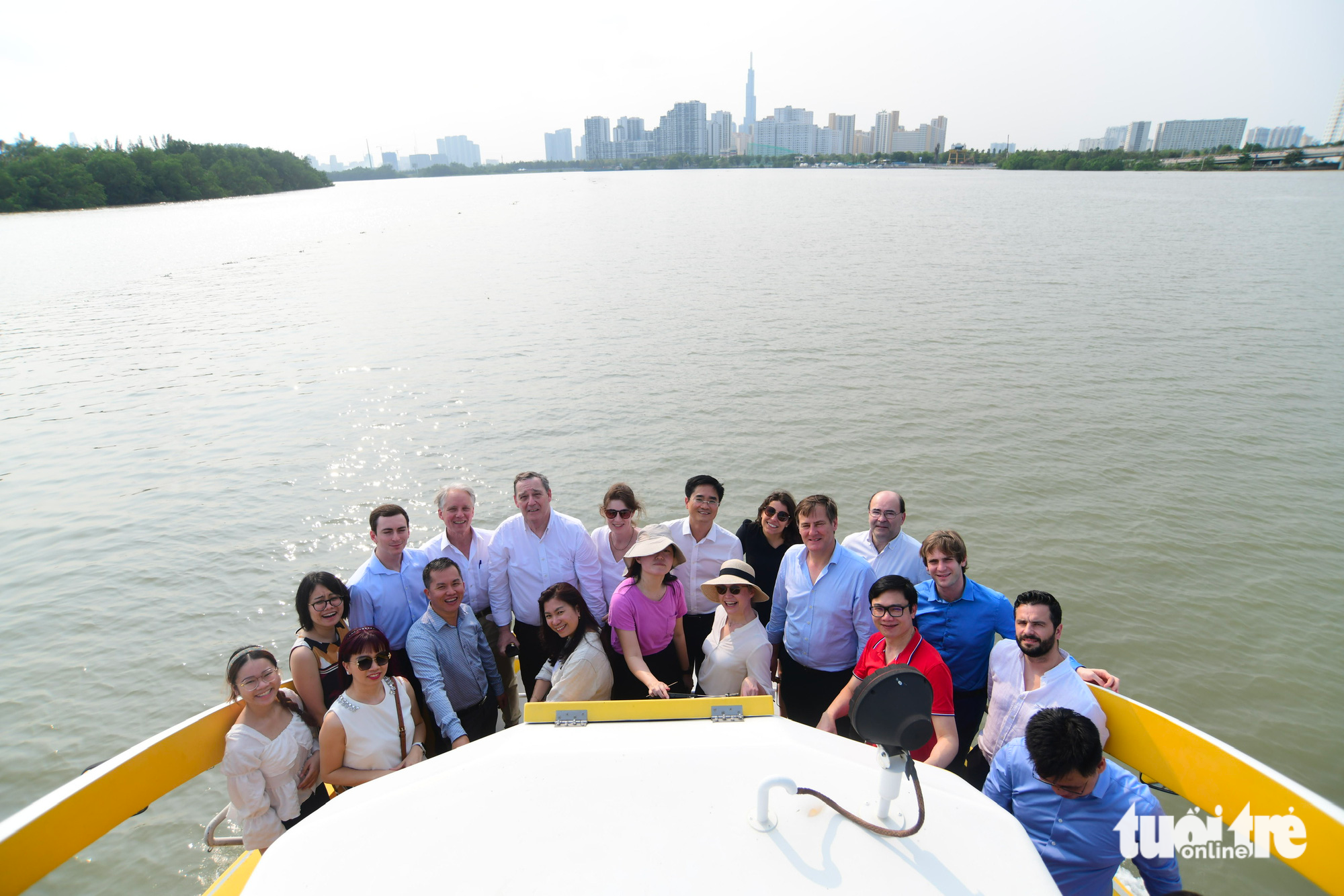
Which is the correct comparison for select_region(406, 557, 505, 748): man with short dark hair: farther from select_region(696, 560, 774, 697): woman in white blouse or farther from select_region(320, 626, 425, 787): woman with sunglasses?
select_region(696, 560, 774, 697): woman in white blouse

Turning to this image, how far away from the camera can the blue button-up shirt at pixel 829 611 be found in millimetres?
4219

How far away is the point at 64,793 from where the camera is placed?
3027 mm

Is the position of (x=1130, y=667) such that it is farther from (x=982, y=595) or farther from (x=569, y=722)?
(x=569, y=722)

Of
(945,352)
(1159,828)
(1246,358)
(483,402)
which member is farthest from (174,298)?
(1246,358)

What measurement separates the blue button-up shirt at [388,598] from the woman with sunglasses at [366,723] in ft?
3.18

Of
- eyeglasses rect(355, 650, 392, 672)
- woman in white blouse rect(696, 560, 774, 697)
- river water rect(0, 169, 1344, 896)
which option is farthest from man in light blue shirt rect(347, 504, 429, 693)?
river water rect(0, 169, 1344, 896)

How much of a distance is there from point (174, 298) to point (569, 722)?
95.2 feet

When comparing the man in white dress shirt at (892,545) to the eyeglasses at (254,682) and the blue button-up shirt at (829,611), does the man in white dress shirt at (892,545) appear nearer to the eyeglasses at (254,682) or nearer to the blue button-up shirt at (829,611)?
the blue button-up shirt at (829,611)

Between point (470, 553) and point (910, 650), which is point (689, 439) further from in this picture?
point (910, 650)

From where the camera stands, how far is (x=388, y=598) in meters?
4.64

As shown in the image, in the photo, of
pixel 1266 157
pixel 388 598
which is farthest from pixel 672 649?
pixel 1266 157

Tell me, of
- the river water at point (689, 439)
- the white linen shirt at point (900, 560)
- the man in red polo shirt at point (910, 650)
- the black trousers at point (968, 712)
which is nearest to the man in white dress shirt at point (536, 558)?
the white linen shirt at point (900, 560)

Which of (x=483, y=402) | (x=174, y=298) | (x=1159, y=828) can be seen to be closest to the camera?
(x=1159, y=828)

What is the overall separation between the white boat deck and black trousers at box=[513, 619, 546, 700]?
9.09 ft
